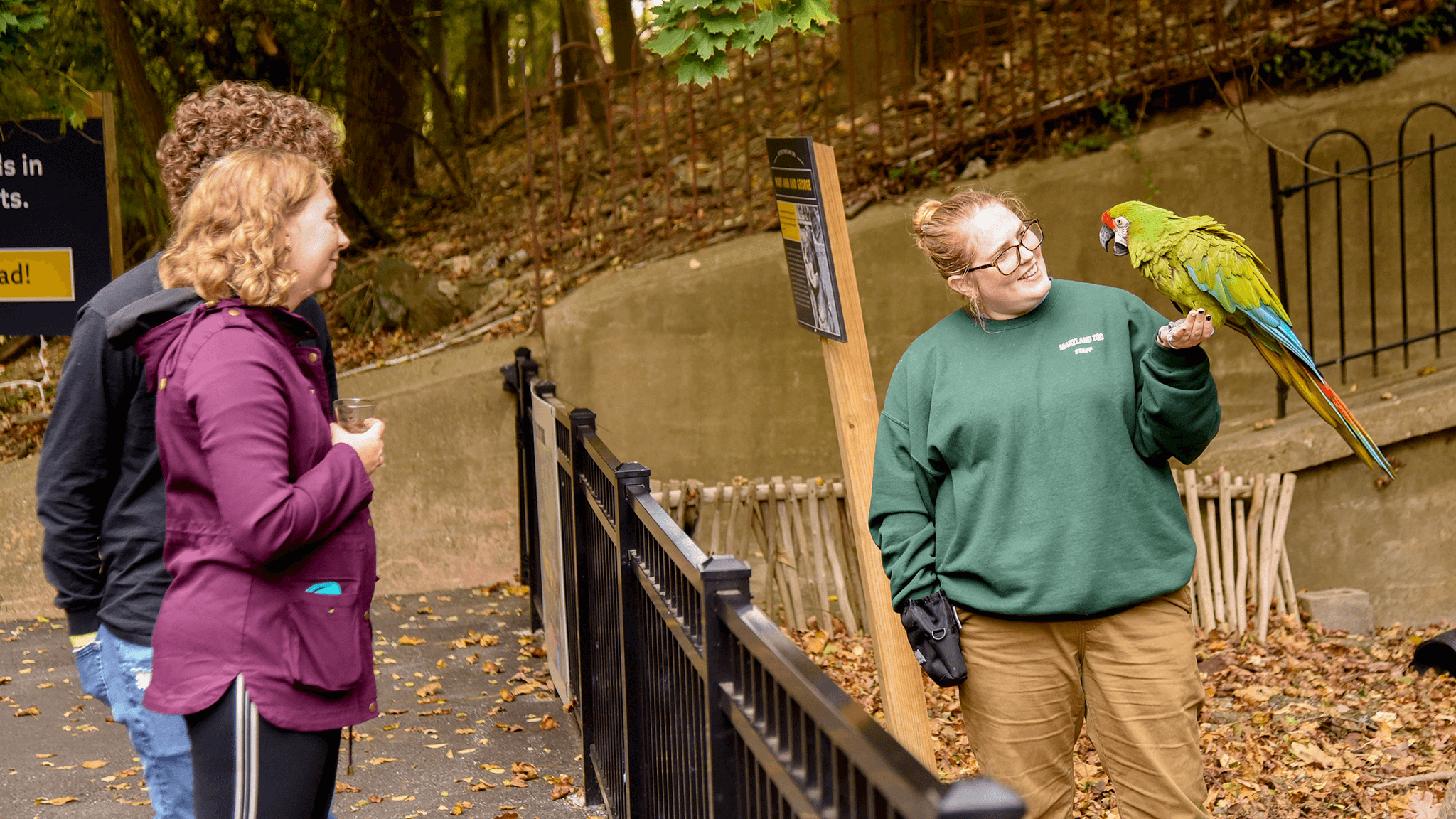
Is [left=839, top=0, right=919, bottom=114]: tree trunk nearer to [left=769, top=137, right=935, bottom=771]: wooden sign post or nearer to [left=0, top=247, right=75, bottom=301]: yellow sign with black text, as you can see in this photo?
[left=0, top=247, right=75, bottom=301]: yellow sign with black text

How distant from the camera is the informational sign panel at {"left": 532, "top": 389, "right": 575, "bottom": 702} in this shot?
4.60 meters

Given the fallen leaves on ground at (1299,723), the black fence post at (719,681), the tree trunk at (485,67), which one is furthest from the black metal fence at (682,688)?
the tree trunk at (485,67)

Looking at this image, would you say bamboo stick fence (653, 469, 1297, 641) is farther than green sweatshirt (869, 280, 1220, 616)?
Yes

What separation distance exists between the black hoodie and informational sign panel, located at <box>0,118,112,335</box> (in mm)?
4524

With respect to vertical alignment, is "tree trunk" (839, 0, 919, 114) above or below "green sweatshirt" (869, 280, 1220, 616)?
above

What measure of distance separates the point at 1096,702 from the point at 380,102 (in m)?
10.1

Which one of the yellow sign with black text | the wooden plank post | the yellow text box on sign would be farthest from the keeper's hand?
the yellow sign with black text

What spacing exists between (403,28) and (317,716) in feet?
33.2

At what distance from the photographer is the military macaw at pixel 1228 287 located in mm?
2797

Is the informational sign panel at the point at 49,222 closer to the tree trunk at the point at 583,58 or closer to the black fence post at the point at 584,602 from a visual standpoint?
the black fence post at the point at 584,602

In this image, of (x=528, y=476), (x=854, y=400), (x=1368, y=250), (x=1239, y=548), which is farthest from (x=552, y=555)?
(x=1368, y=250)

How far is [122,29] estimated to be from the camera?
7.77m

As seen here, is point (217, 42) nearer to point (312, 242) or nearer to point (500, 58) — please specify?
point (312, 242)

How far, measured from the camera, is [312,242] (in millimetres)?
2168
